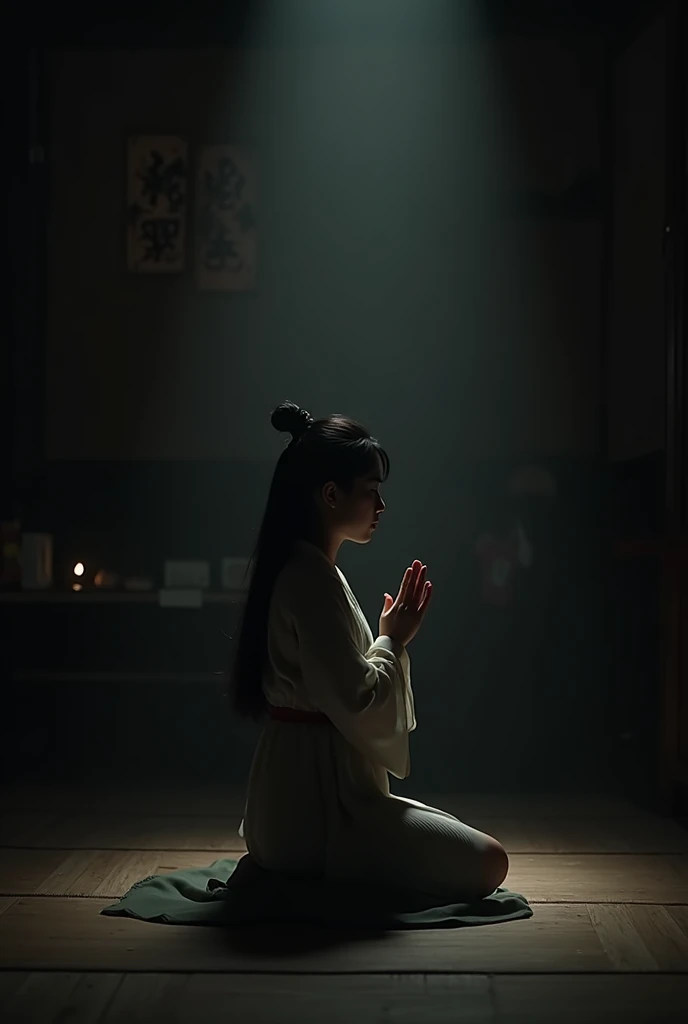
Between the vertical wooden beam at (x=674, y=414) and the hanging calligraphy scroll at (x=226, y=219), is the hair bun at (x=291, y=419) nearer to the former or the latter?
the vertical wooden beam at (x=674, y=414)

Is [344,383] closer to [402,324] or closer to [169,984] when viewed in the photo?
[402,324]

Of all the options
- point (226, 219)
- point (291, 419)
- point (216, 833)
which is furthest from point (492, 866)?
point (226, 219)

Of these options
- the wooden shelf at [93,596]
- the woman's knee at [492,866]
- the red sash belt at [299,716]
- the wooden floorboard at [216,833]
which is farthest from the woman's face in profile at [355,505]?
the wooden shelf at [93,596]

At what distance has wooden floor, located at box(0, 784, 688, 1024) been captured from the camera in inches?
76.7

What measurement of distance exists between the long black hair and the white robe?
0.04m

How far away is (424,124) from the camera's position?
5035mm

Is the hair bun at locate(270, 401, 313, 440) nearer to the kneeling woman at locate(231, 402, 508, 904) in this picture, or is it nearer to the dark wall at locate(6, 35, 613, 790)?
the kneeling woman at locate(231, 402, 508, 904)


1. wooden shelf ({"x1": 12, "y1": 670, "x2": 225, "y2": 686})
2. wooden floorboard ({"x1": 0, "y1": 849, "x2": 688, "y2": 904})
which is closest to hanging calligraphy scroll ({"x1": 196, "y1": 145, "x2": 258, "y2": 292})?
wooden shelf ({"x1": 12, "y1": 670, "x2": 225, "y2": 686})

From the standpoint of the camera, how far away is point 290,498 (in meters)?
2.63

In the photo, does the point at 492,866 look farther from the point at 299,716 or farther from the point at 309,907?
the point at 299,716

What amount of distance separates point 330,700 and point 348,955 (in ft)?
1.61

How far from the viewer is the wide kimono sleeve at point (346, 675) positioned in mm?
2447

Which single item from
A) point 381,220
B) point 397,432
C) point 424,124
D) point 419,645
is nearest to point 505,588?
point 419,645

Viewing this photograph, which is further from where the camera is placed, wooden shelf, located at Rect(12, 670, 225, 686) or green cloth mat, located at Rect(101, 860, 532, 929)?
wooden shelf, located at Rect(12, 670, 225, 686)
